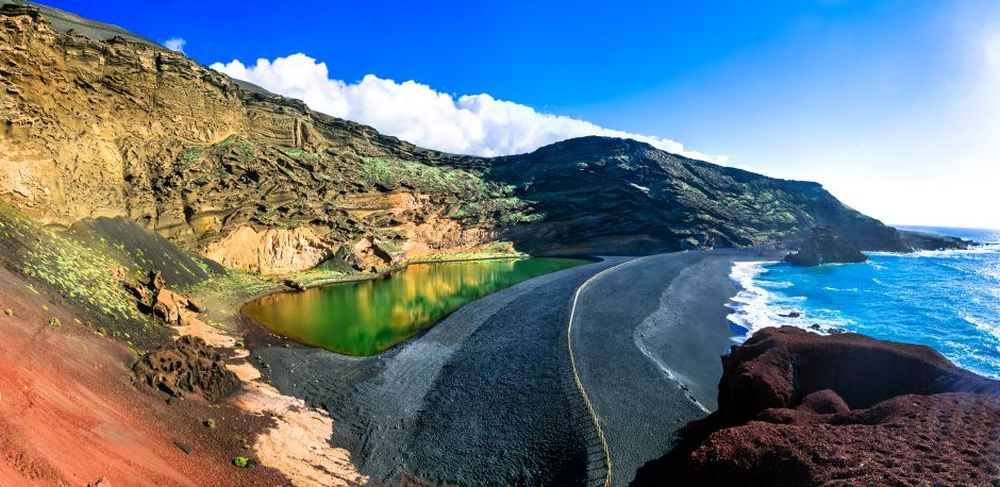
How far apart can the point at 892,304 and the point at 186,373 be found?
46.9m

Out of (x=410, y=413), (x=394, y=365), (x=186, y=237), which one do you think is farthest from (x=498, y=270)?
(x=410, y=413)

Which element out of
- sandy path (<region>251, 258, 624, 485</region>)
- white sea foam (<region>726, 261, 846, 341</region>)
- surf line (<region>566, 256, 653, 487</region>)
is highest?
white sea foam (<region>726, 261, 846, 341</region>)

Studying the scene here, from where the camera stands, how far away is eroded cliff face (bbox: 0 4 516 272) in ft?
78.3

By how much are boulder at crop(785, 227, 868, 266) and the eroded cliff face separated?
55.1 meters

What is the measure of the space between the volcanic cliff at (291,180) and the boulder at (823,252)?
15.5 meters

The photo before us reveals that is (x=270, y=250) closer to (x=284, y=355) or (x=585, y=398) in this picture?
(x=284, y=355)

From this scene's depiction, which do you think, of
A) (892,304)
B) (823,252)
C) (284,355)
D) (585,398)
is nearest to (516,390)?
(585,398)

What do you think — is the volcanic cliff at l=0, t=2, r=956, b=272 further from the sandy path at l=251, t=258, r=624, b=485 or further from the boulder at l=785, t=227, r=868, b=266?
the sandy path at l=251, t=258, r=624, b=485

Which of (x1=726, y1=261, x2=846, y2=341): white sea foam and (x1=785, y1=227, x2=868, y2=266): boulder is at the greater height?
(x1=785, y1=227, x2=868, y2=266): boulder

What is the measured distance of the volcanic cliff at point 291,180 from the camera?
25406 mm

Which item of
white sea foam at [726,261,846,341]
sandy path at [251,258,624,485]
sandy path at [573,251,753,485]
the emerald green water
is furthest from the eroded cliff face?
white sea foam at [726,261,846,341]

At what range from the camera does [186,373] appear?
48.9 ft

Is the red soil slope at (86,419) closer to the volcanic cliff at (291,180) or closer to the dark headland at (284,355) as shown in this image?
the dark headland at (284,355)

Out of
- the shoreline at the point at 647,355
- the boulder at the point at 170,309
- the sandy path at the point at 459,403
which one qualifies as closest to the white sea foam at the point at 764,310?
the shoreline at the point at 647,355
